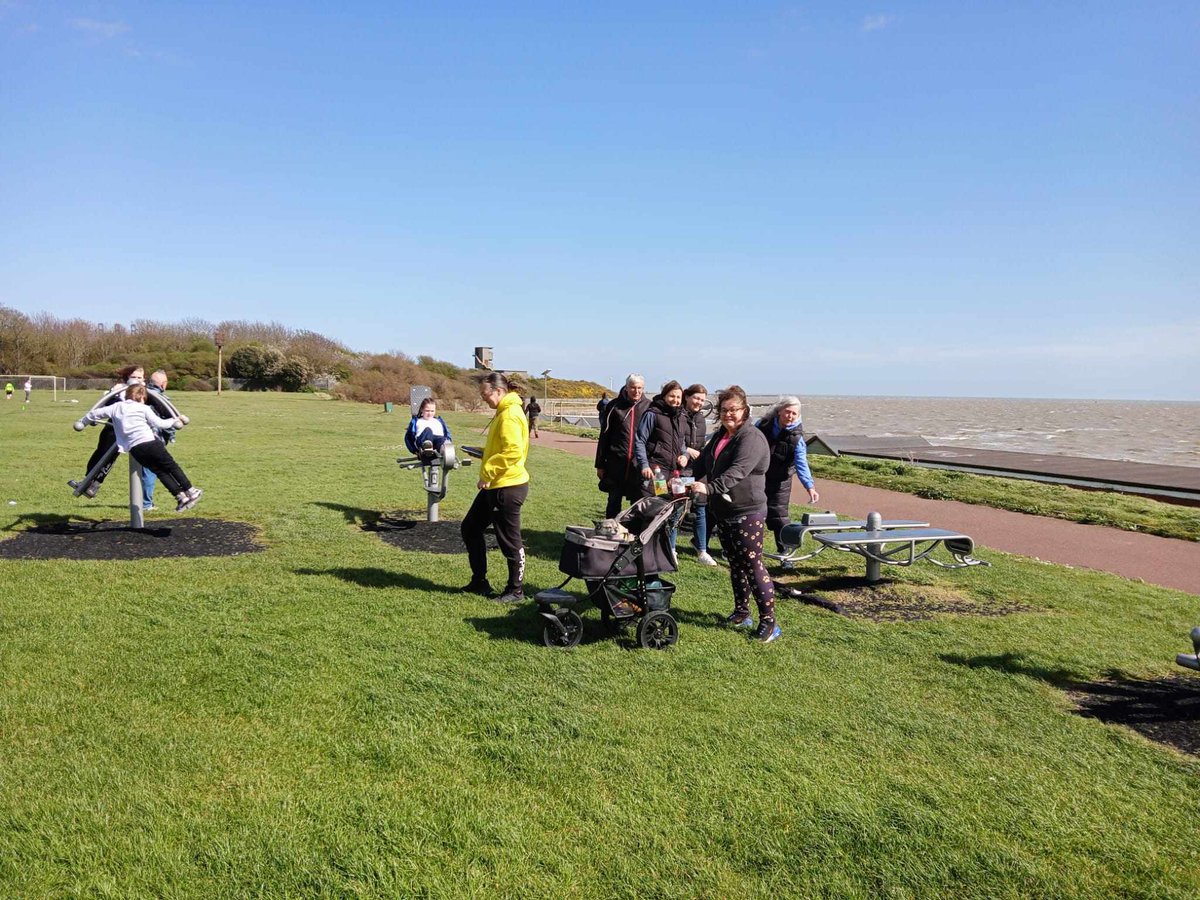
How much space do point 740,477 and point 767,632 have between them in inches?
43.4

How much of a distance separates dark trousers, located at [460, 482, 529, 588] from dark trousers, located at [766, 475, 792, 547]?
2521mm

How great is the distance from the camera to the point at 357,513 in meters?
10.7

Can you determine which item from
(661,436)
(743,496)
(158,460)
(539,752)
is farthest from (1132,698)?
(158,460)

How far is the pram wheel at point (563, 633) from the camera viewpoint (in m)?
5.38

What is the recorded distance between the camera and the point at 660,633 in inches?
215

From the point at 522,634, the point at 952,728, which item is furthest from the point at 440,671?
the point at 952,728

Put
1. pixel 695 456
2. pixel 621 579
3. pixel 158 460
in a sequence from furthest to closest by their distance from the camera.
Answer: pixel 695 456 < pixel 158 460 < pixel 621 579

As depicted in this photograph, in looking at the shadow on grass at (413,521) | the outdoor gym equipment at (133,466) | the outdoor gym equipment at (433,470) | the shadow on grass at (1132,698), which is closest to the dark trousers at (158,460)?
the outdoor gym equipment at (133,466)

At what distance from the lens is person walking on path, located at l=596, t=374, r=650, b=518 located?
782cm

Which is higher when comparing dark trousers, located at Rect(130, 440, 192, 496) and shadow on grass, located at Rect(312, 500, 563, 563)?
dark trousers, located at Rect(130, 440, 192, 496)

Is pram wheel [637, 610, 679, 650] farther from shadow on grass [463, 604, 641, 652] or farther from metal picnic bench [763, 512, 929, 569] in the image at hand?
metal picnic bench [763, 512, 929, 569]

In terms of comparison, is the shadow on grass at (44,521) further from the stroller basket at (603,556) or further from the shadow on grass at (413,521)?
the stroller basket at (603,556)

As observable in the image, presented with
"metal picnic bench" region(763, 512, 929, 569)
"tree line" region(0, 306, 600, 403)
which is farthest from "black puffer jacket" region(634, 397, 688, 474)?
"tree line" region(0, 306, 600, 403)

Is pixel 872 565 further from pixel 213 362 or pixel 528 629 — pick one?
pixel 213 362
